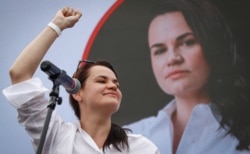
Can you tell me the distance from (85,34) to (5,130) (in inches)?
23.0

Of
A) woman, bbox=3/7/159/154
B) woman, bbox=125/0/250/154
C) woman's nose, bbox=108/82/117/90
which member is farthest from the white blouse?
woman, bbox=125/0/250/154

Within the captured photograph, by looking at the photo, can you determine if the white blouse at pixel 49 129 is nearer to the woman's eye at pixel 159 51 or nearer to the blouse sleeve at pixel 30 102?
the blouse sleeve at pixel 30 102

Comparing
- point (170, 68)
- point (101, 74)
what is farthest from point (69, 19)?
point (170, 68)

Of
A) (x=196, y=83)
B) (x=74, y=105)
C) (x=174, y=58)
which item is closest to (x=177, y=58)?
(x=174, y=58)

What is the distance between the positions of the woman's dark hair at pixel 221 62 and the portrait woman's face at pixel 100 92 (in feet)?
2.26

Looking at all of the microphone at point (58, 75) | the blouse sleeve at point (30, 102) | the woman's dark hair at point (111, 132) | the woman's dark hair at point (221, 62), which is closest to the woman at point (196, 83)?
the woman's dark hair at point (221, 62)

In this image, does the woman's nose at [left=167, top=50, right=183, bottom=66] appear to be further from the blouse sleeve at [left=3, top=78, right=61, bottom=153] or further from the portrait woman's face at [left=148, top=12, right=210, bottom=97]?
the blouse sleeve at [left=3, top=78, right=61, bottom=153]

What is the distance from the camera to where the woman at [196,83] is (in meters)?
1.60

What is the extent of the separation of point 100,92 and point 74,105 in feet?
0.49

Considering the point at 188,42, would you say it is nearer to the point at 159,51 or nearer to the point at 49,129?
the point at 159,51

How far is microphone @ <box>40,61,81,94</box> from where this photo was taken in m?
0.76

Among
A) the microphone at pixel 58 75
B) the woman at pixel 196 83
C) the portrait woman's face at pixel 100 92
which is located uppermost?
the microphone at pixel 58 75

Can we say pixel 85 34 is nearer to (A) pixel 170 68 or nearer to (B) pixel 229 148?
(A) pixel 170 68

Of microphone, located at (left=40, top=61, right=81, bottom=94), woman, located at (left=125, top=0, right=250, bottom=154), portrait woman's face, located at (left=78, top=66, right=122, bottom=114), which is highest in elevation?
microphone, located at (left=40, top=61, right=81, bottom=94)
